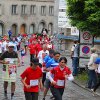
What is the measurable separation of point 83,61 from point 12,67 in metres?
8.76

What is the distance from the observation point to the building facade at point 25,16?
81188mm

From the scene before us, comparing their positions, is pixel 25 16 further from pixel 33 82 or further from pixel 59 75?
pixel 33 82

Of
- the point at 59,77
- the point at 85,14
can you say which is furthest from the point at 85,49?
the point at 59,77

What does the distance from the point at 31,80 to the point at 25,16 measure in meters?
70.4

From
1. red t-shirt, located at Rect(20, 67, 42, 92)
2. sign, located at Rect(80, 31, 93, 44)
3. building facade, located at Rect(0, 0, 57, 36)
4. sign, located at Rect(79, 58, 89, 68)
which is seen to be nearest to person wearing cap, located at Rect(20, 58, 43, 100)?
red t-shirt, located at Rect(20, 67, 42, 92)

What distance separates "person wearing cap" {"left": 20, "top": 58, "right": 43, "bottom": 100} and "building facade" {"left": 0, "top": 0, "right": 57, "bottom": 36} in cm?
6590

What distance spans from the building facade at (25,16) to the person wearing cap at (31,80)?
65.9 m

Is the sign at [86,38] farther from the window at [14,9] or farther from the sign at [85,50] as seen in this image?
the window at [14,9]

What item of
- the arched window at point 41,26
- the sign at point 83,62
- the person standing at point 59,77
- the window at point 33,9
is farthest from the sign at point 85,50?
the arched window at point 41,26

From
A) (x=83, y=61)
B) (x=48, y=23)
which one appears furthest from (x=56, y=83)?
(x=48, y=23)

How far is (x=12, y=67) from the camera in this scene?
58.5 feet

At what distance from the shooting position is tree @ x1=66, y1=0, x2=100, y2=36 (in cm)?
2264

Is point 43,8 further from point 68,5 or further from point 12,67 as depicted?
point 12,67

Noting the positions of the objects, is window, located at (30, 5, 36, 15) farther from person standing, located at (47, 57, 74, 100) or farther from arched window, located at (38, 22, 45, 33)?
person standing, located at (47, 57, 74, 100)
